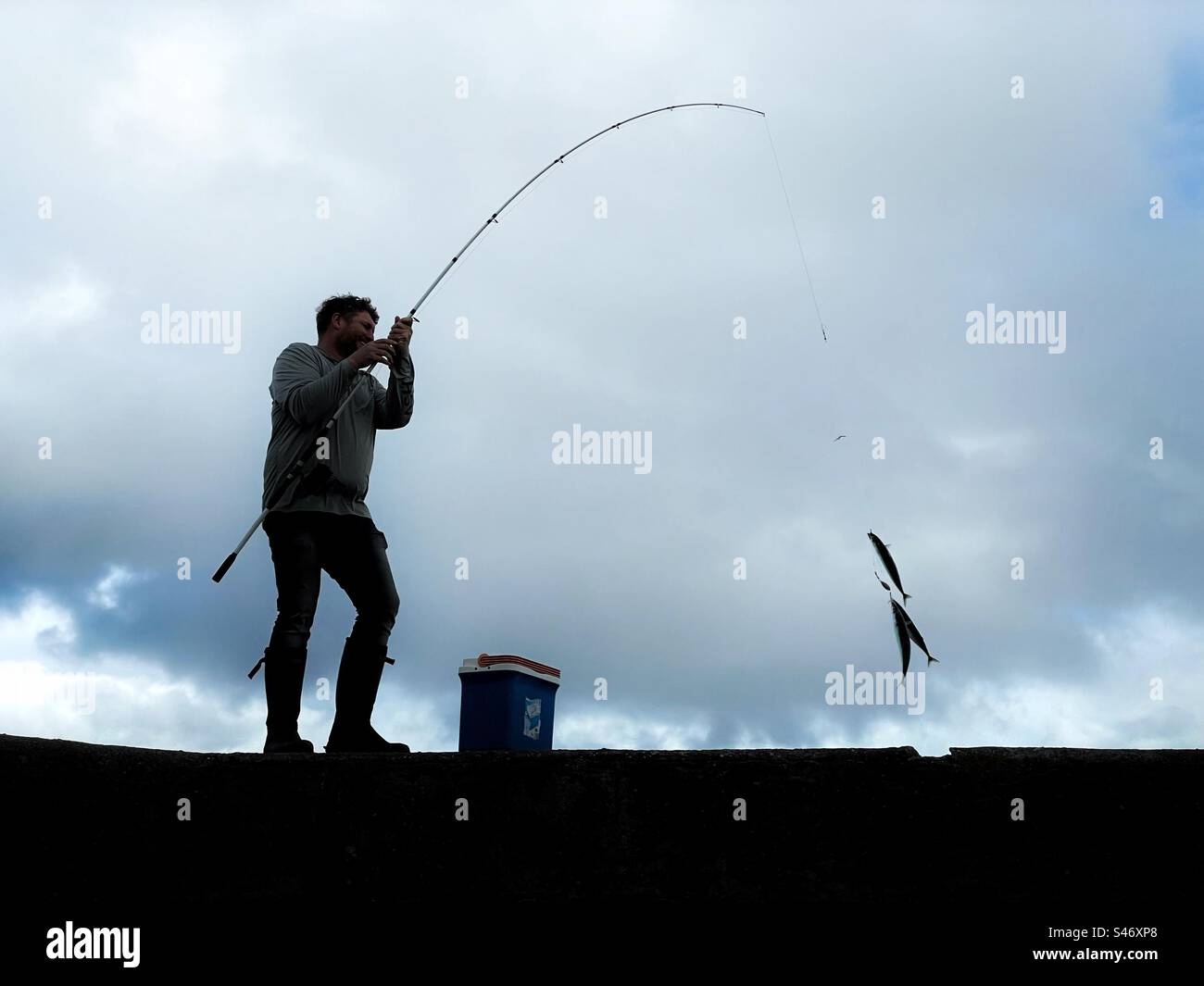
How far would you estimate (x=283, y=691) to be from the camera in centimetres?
440

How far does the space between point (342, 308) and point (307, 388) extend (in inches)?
24.8

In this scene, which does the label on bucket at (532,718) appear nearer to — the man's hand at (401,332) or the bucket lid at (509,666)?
the bucket lid at (509,666)

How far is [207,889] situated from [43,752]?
61 centimetres

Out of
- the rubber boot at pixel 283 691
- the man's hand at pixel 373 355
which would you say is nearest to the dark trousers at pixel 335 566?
the rubber boot at pixel 283 691

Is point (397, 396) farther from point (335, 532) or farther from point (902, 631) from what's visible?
point (902, 631)

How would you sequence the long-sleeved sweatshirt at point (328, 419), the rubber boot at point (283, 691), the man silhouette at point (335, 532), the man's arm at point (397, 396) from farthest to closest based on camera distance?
1. the man's arm at point (397, 396)
2. the long-sleeved sweatshirt at point (328, 419)
3. the man silhouette at point (335, 532)
4. the rubber boot at point (283, 691)

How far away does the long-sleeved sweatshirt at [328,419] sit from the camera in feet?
15.3

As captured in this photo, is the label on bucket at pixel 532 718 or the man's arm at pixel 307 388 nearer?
the man's arm at pixel 307 388

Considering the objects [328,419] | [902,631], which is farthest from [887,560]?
[328,419]

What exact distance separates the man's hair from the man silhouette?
27 centimetres

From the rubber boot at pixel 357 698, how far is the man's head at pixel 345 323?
48.4 inches

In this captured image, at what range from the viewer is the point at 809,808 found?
3557 mm
